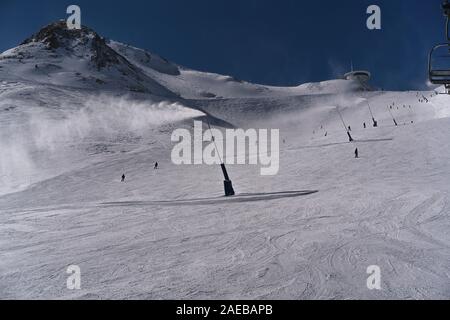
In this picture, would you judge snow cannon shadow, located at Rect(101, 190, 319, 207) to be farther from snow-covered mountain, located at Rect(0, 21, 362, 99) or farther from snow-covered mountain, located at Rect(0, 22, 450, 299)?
snow-covered mountain, located at Rect(0, 21, 362, 99)

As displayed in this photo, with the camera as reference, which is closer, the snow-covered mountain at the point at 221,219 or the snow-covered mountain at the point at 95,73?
the snow-covered mountain at the point at 221,219

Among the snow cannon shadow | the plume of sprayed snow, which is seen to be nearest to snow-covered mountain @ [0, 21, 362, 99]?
the plume of sprayed snow

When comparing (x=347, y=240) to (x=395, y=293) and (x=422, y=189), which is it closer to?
(x=395, y=293)

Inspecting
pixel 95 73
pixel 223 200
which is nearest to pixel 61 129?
pixel 223 200

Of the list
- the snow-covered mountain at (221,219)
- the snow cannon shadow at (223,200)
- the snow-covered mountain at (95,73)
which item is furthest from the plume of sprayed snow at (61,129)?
the snow-covered mountain at (95,73)

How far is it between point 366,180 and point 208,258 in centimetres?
1276

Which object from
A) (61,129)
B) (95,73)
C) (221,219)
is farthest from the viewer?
(95,73)

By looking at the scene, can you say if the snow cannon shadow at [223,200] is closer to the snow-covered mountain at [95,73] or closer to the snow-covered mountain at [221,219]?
the snow-covered mountain at [221,219]

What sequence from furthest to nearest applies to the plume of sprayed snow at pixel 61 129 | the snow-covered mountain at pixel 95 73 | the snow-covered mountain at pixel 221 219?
the snow-covered mountain at pixel 95 73 < the plume of sprayed snow at pixel 61 129 < the snow-covered mountain at pixel 221 219

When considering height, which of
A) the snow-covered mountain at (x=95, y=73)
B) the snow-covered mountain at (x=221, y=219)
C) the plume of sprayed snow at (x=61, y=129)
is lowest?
the snow-covered mountain at (x=221, y=219)

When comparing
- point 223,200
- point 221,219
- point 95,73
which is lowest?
point 221,219

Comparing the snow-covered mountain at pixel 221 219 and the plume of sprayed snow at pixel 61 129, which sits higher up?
the plume of sprayed snow at pixel 61 129

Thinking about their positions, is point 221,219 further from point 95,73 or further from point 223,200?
point 95,73
